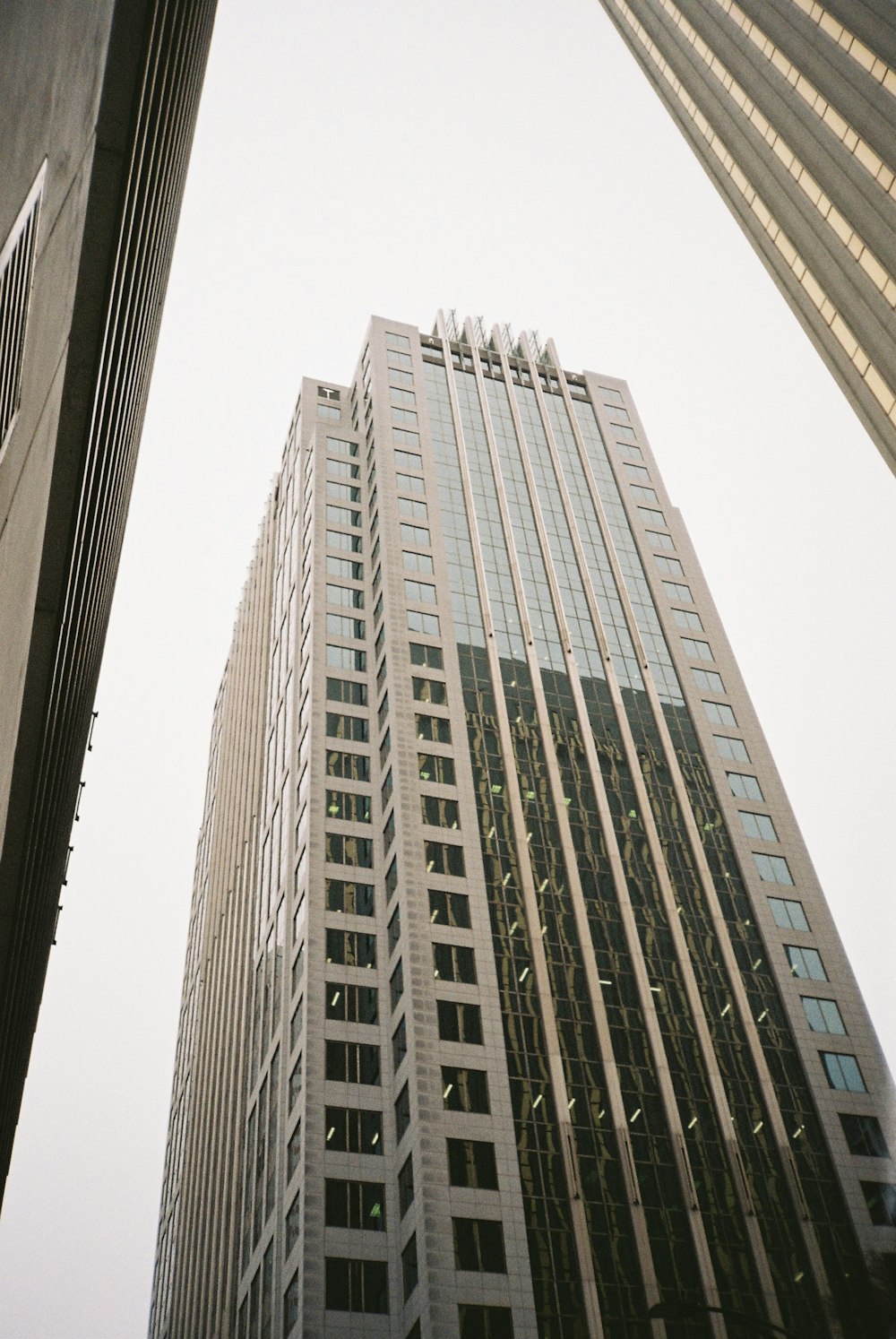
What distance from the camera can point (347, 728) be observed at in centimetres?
7488

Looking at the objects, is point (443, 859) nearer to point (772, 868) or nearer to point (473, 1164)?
point (473, 1164)

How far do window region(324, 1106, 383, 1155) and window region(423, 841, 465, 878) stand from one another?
13723 millimetres

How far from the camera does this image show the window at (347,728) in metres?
74.3

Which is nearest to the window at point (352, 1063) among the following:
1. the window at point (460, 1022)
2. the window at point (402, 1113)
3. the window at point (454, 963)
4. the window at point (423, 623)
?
the window at point (402, 1113)

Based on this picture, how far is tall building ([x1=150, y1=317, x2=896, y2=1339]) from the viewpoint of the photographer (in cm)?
5288

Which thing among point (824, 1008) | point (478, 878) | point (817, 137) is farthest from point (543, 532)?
point (817, 137)

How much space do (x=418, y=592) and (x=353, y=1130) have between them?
3764 centimetres

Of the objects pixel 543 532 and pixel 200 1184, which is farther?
pixel 543 532

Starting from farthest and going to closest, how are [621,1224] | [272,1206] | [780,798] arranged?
[780,798] < [272,1206] < [621,1224]

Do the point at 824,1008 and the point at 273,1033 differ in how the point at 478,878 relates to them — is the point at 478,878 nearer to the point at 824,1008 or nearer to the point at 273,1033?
the point at 273,1033

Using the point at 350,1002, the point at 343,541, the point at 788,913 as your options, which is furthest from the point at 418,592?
the point at 788,913

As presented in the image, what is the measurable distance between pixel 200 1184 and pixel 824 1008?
47.0 meters

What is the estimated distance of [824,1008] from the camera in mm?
65688

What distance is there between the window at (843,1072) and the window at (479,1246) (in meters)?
21.6
